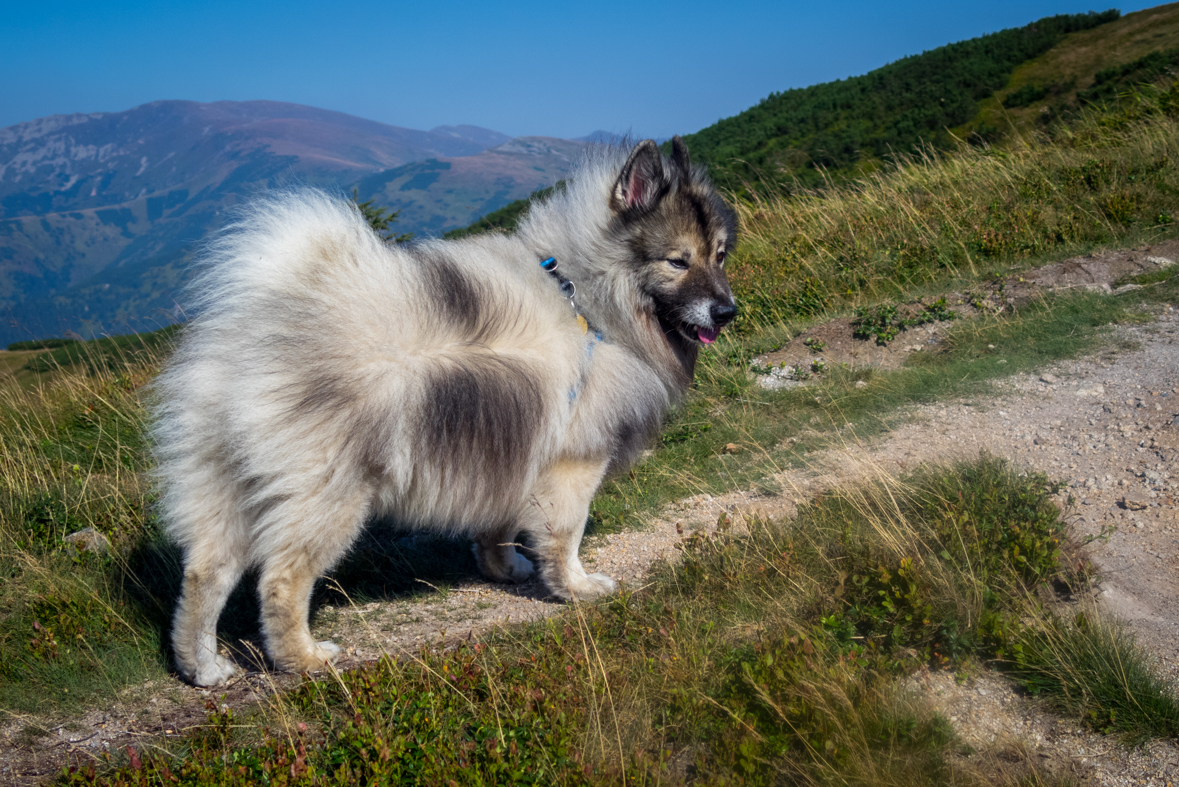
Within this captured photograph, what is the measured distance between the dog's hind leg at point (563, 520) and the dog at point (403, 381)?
0.04ft

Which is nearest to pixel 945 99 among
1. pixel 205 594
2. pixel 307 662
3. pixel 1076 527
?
pixel 1076 527

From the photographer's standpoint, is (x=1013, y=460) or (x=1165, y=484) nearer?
(x=1165, y=484)

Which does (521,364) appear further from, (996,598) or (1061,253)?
(1061,253)

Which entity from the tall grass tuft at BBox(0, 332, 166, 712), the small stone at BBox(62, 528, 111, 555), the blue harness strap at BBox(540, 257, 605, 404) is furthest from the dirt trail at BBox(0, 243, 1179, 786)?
the small stone at BBox(62, 528, 111, 555)

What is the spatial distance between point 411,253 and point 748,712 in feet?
8.34

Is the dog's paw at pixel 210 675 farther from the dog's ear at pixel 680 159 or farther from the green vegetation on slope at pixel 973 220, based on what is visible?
the green vegetation on slope at pixel 973 220

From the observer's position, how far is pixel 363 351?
282 centimetres

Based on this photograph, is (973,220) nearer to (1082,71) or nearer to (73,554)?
(73,554)

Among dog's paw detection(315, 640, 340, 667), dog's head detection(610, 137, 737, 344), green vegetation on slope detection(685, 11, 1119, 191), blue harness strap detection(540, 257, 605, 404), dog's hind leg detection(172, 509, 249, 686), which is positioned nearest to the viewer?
dog's hind leg detection(172, 509, 249, 686)

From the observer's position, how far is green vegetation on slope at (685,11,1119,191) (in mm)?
16984

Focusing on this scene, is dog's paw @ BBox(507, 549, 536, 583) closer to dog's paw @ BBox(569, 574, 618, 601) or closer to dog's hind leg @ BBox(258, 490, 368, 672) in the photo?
dog's paw @ BBox(569, 574, 618, 601)

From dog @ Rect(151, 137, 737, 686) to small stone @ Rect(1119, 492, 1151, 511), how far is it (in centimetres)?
247

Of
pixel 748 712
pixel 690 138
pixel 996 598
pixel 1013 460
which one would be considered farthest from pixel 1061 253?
pixel 690 138

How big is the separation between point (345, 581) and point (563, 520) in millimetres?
1827
